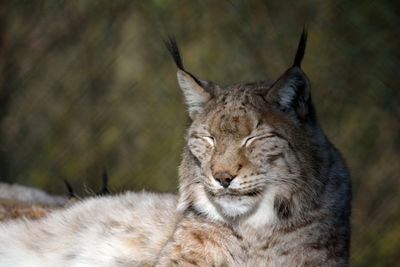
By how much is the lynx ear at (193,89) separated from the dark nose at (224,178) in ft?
1.20

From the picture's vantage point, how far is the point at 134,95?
4590mm

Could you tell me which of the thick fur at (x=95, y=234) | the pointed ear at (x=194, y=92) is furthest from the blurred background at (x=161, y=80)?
the pointed ear at (x=194, y=92)

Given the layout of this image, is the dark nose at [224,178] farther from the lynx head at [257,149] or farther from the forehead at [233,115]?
the forehead at [233,115]

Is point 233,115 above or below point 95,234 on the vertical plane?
above

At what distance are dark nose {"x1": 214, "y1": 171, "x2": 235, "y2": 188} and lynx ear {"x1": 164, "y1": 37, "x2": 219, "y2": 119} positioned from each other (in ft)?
1.20

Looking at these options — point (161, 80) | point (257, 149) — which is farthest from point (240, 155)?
point (161, 80)

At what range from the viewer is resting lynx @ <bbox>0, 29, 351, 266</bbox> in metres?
2.22

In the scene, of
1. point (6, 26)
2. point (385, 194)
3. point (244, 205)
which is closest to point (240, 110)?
point (244, 205)

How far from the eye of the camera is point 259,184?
2193 millimetres

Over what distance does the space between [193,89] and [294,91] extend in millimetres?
401

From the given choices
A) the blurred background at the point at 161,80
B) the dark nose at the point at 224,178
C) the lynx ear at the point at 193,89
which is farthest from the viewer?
the blurred background at the point at 161,80

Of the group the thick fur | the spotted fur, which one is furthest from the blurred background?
the spotted fur

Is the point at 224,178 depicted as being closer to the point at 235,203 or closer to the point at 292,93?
the point at 235,203

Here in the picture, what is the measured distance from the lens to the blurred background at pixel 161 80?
3.79 m
